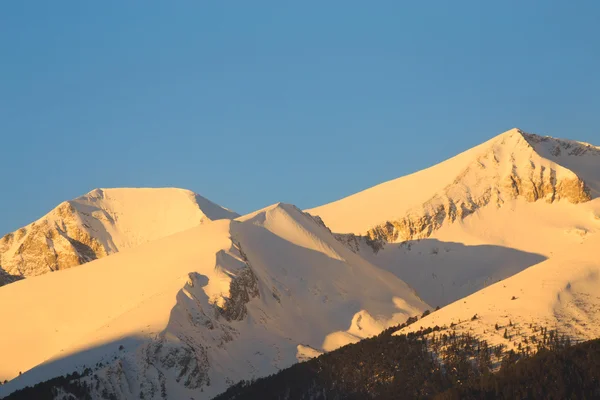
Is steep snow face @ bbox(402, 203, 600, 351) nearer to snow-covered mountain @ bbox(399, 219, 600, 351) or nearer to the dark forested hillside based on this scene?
snow-covered mountain @ bbox(399, 219, 600, 351)

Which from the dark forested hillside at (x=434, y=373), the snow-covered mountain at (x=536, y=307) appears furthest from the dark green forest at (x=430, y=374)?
the snow-covered mountain at (x=536, y=307)

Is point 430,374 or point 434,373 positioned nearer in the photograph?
point 434,373

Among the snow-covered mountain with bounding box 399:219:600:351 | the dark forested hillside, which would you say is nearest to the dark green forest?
the dark forested hillside

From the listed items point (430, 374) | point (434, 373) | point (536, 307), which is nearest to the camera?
point (434, 373)

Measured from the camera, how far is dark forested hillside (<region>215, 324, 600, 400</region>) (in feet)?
458

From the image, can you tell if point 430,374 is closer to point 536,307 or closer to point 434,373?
point 434,373

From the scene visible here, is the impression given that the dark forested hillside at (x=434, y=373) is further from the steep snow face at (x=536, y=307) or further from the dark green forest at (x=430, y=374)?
the steep snow face at (x=536, y=307)

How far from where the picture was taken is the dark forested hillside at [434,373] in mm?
139750

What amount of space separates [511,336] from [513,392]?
92.1 feet

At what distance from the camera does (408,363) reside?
16488 cm

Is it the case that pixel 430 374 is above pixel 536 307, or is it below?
below

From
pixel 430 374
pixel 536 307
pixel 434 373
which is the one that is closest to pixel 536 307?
pixel 536 307

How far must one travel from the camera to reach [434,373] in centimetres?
15988

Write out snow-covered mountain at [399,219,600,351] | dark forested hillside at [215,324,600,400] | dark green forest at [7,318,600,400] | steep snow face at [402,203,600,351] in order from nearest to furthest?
1. dark forested hillside at [215,324,600,400]
2. dark green forest at [7,318,600,400]
3. snow-covered mountain at [399,219,600,351]
4. steep snow face at [402,203,600,351]
